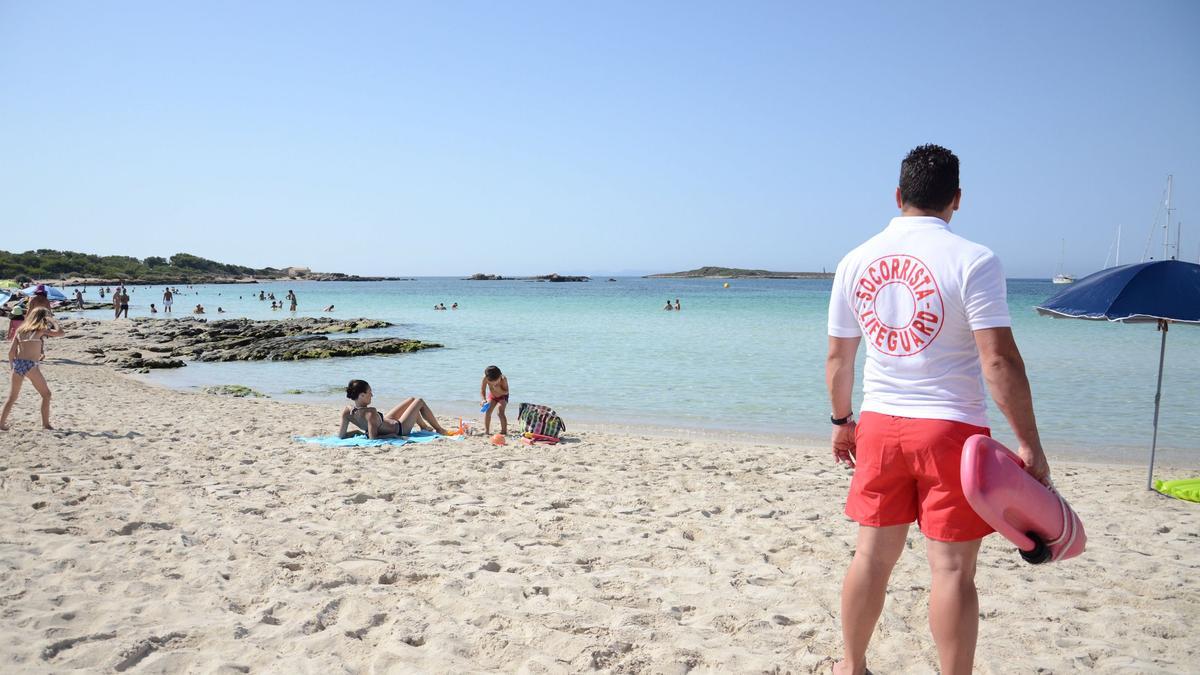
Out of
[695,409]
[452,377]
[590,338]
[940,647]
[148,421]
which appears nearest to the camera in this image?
[940,647]

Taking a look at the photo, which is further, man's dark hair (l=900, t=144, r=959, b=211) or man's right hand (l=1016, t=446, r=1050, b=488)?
man's dark hair (l=900, t=144, r=959, b=211)

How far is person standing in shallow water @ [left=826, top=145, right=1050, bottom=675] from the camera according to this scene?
2240 mm

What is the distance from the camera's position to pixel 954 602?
2318mm

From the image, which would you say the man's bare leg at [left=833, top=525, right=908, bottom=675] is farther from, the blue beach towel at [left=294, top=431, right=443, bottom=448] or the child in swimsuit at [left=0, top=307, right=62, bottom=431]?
the child in swimsuit at [left=0, top=307, right=62, bottom=431]

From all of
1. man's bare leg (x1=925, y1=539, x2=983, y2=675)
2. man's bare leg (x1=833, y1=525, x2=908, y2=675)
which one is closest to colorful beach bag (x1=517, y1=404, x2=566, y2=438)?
man's bare leg (x1=833, y1=525, x2=908, y2=675)

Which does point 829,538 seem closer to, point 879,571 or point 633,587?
point 633,587

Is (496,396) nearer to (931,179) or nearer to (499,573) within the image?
(499,573)

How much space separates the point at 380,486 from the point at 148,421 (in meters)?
5.01

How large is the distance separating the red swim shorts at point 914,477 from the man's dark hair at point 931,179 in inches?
29.5

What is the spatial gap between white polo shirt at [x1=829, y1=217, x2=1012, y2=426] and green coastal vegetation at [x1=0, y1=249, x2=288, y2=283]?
273ft

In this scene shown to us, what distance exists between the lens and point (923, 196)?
248 cm

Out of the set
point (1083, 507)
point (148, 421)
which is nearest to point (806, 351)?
point (1083, 507)

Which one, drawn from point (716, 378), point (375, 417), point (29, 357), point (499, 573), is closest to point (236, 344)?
point (716, 378)

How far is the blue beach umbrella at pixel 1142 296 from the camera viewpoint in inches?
210
